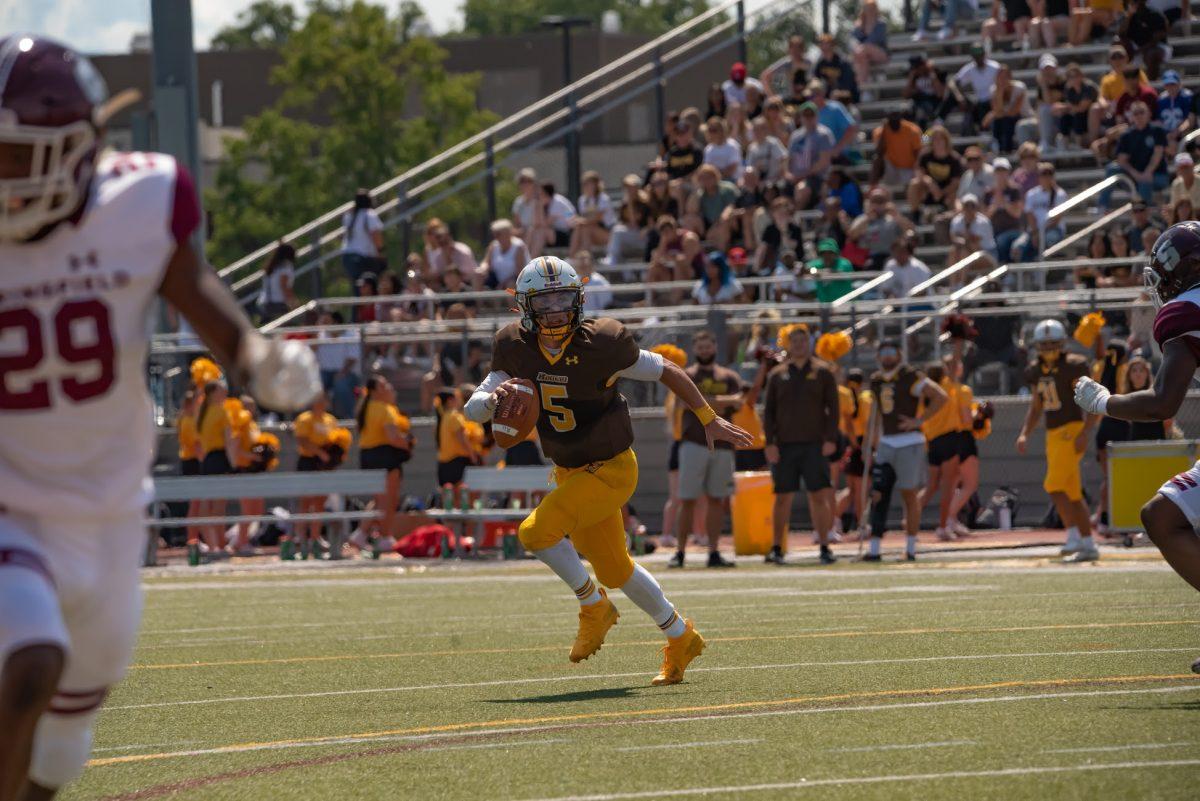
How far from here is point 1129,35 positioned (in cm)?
2469

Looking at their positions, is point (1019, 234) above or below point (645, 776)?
above

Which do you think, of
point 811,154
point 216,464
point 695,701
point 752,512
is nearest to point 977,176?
point 811,154

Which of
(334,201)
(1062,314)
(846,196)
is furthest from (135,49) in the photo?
(1062,314)

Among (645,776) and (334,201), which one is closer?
(645,776)

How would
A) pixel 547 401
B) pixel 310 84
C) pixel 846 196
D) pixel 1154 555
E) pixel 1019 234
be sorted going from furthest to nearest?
pixel 310 84, pixel 846 196, pixel 1019 234, pixel 1154 555, pixel 547 401

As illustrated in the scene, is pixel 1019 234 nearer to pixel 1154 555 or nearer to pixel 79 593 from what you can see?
pixel 1154 555

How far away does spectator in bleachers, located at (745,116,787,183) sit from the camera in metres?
25.1

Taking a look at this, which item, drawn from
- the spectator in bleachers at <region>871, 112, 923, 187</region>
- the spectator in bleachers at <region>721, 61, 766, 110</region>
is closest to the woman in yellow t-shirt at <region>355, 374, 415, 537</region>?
the spectator in bleachers at <region>871, 112, 923, 187</region>

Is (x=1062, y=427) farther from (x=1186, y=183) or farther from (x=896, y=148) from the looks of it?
(x=896, y=148)

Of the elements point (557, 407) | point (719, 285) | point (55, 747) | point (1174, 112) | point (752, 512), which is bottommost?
point (752, 512)

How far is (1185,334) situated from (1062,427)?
9425mm

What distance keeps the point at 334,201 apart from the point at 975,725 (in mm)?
47114

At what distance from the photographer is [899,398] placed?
17859 mm

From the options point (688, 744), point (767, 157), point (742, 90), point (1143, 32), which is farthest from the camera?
point (742, 90)
